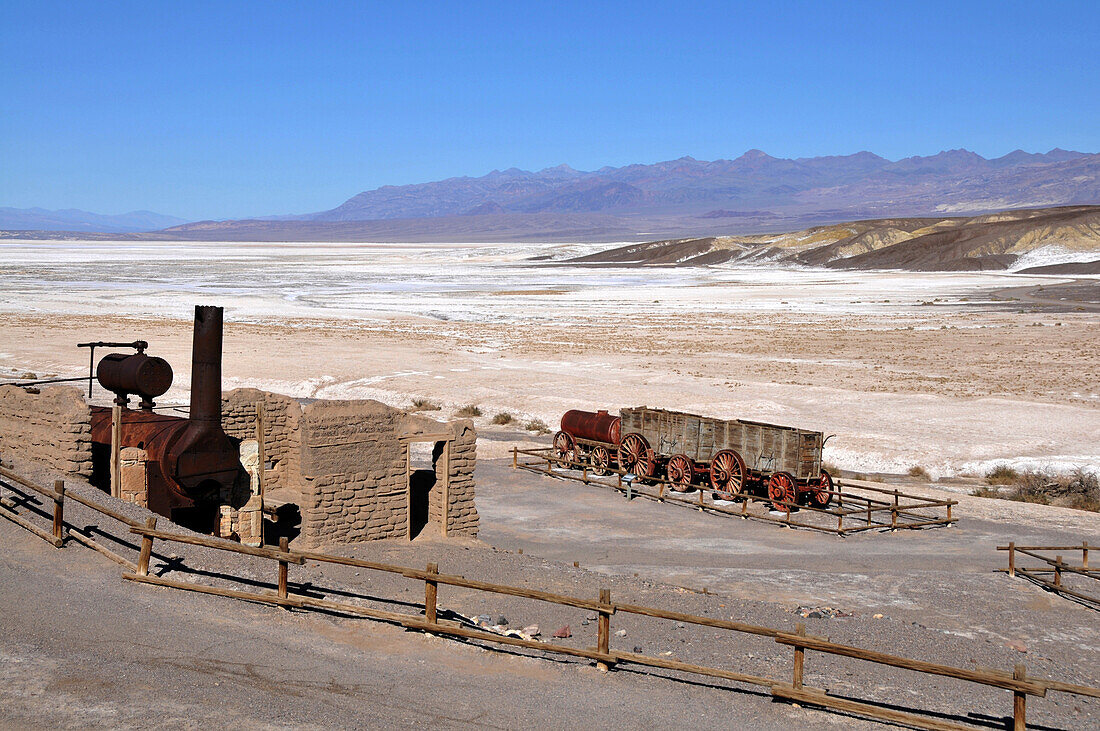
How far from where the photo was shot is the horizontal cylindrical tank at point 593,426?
2577 cm

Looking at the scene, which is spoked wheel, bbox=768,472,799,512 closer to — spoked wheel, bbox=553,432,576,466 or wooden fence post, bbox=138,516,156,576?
spoked wheel, bbox=553,432,576,466

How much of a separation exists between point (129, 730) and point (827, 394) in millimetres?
30447

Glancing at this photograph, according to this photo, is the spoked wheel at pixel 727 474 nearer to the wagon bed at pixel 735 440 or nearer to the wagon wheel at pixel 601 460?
the wagon bed at pixel 735 440

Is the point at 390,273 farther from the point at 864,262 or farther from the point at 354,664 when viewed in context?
the point at 354,664

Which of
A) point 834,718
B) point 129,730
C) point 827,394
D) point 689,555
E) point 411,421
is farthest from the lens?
point 827,394

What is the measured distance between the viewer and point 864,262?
436 ft

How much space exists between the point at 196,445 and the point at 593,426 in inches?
514

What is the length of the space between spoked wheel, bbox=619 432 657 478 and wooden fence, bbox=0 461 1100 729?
1330 cm

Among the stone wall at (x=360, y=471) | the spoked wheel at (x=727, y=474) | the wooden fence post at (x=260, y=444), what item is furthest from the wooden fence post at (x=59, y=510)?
the spoked wheel at (x=727, y=474)

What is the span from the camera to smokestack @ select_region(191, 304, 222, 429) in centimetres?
1470

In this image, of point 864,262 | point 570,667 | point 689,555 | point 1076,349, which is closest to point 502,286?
point 864,262

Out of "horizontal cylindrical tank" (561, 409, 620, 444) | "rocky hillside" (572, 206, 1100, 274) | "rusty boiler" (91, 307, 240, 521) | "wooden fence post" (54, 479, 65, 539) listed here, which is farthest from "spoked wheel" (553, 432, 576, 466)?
"rocky hillside" (572, 206, 1100, 274)

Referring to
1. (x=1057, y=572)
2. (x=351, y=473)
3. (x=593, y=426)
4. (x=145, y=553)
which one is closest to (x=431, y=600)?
(x=145, y=553)

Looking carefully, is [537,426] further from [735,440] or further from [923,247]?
[923,247]
